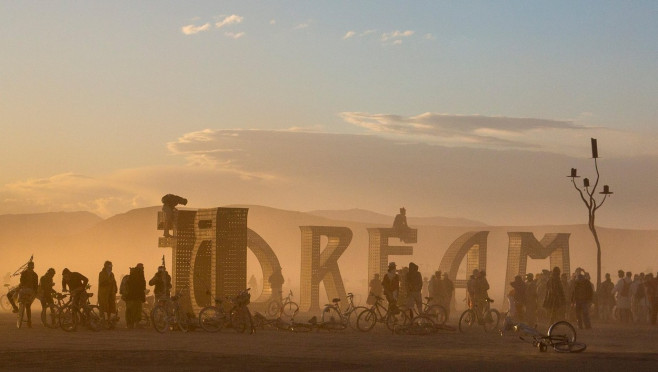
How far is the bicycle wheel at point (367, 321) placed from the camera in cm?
2881

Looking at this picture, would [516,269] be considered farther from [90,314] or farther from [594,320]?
[90,314]

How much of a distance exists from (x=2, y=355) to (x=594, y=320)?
2386 centimetres

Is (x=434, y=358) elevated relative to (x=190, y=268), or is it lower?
lower

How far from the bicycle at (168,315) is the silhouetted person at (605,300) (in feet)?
55.8

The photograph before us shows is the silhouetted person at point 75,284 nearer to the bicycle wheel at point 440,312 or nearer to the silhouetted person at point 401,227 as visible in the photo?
the bicycle wheel at point 440,312

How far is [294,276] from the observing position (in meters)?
190

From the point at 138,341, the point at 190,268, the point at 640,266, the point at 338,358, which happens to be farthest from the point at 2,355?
the point at 640,266

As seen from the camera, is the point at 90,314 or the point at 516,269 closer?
the point at 90,314

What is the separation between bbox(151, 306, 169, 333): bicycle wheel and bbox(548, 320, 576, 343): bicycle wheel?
1040 cm

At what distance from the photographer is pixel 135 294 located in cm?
2892

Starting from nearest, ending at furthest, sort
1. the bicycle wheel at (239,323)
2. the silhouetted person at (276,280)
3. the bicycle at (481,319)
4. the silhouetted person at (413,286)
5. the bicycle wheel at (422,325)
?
Answer: 1. the bicycle wheel at (239,323)
2. the bicycle wheel at (422,325)
3. the silhouetted person at (413,286)
4. the bicycle at (481,319)
5. the silhouetted person at (276,280)

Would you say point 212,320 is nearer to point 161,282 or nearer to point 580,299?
point 161,282

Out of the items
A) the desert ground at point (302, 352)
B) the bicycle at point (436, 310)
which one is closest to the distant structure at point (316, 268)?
the bicycle at point (436, 310)

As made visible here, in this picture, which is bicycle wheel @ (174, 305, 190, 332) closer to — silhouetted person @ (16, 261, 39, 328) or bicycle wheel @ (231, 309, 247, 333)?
bicycle wheel @ (231, 309, 247, 333)
